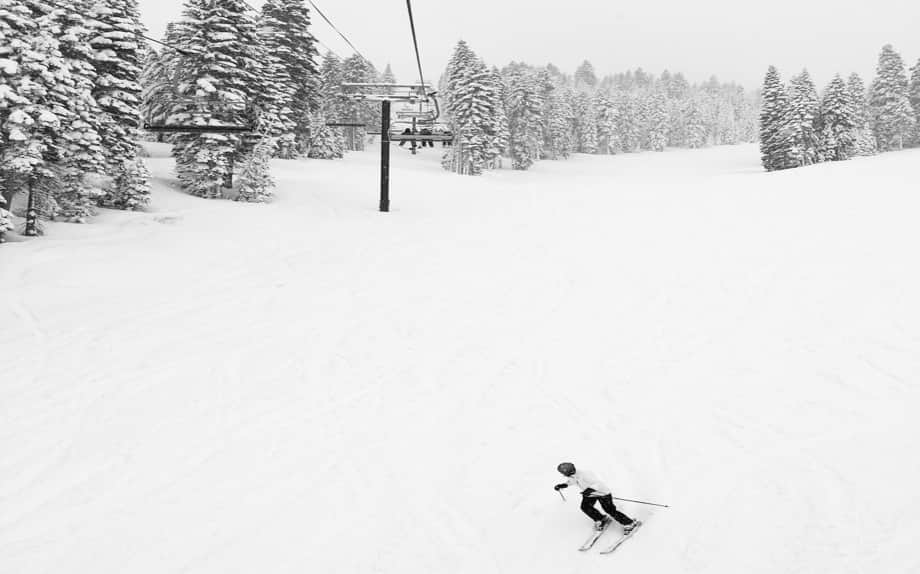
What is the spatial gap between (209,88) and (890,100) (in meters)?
69.9

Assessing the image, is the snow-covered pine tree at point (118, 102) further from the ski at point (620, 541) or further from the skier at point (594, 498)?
the ski at point (620, 541)

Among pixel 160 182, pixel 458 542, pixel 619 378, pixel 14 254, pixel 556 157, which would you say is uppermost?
pixel 556 157

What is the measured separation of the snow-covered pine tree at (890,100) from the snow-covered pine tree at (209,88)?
66.7 m

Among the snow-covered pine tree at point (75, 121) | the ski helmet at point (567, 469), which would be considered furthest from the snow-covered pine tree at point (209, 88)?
the ski helmet at point (567, 469)

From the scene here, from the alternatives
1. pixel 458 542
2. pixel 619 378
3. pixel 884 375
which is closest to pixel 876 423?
pixel 884 375

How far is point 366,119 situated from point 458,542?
74951mm

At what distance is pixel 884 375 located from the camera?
9625 millimetres

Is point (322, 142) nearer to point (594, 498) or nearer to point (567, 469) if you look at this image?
point (567, 469)

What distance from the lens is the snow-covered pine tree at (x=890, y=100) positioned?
193 ft

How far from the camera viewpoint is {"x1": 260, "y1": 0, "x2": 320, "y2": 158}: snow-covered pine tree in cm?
3850

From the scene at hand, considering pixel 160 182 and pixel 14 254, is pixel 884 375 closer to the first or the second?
pixel 14 254

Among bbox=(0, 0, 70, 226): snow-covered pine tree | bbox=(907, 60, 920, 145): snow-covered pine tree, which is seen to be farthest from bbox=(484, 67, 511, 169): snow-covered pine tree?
bbox=(907, 60, 920, 145): snow-covered pine tree

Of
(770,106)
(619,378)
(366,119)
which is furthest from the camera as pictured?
(366,119)

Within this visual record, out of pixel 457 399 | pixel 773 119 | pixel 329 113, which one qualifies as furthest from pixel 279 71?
pixel 773 119
